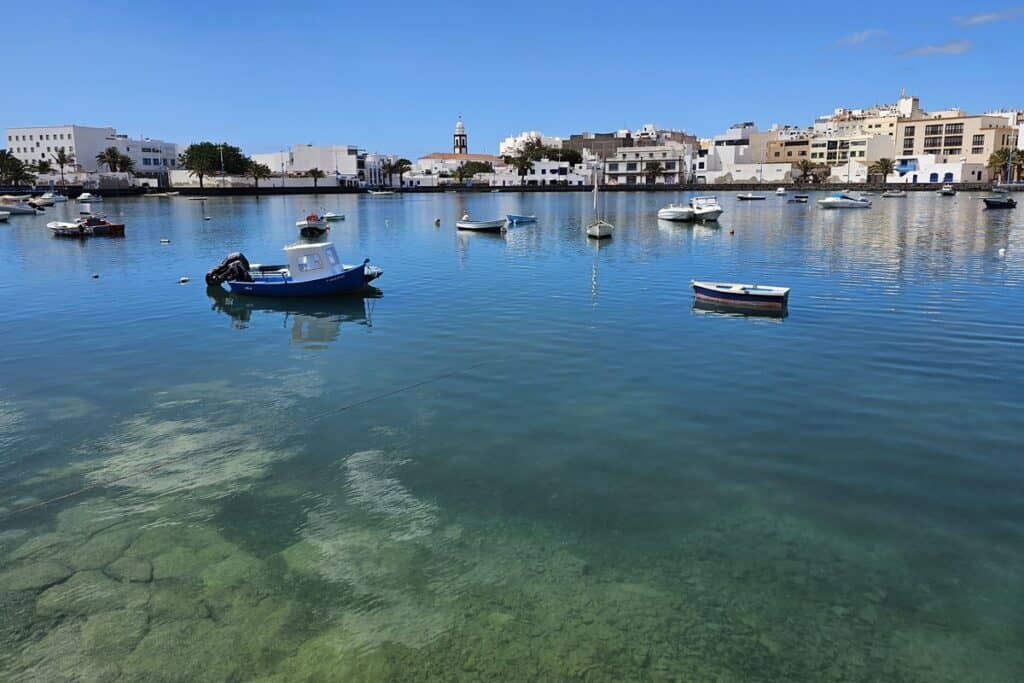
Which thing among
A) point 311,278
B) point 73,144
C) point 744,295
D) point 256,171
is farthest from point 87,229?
point 73,144

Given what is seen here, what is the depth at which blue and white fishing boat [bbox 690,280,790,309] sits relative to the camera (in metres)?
25.4

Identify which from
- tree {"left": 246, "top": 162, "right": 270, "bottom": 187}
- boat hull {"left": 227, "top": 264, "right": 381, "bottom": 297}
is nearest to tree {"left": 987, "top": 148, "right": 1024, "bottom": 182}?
boat hull {"left": 227, "top": 264, "right": 381, "bottom": 297}

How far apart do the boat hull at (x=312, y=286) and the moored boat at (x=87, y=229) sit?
142 ft

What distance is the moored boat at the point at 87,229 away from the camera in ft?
209

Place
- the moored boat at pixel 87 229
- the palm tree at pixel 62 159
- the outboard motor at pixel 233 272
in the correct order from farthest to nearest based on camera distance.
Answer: the palm tree at pixel 62 159 → the moored boat at pixel 87 229 → the outboard motor at pixel 233 272

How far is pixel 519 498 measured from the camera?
11.6 metres

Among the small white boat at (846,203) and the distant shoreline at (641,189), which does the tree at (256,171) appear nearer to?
the distant shoreline at (641,189)

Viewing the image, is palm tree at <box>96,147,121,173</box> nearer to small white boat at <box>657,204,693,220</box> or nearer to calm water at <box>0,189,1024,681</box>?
small white boat at <box>657,204,693,220</box>

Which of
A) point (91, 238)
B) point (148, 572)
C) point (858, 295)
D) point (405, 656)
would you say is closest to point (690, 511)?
point (405, 656)

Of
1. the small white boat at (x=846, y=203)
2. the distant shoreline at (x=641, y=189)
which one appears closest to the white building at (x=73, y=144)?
the distant shoreline at (x=641, y=189)

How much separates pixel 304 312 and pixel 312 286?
1860mm

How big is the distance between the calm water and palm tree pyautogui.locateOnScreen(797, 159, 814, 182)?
17120cm

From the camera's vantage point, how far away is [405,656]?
7969 mm

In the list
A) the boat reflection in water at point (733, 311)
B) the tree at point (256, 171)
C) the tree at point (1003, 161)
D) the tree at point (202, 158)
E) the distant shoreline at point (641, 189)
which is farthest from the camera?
the tree at point (256, 171)
